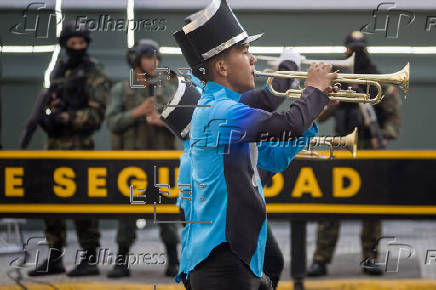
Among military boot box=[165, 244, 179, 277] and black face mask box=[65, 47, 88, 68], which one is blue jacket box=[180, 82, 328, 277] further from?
black face mask box=[65, 47, 88, 68]

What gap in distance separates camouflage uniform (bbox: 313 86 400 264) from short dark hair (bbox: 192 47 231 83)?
235 centimetres

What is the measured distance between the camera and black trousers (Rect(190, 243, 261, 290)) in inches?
123

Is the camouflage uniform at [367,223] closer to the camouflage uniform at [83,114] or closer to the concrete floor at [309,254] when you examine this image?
the concrete floor at [309,254]

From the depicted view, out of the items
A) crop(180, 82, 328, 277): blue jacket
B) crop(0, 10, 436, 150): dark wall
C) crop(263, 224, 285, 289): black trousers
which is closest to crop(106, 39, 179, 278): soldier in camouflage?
crop(0, 10, 436, 150): dark wall

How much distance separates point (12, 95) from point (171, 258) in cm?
172

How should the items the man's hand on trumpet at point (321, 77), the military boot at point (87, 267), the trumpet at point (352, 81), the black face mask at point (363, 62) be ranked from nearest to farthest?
the man's hand on trumpet at point (321, 77)
the trumpet at point (352, 81)
the black face mask at point (363, 62)
the military boot at point (87, 267)

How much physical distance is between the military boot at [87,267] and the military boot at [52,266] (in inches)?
4.6

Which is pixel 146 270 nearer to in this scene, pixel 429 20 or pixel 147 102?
pixel 147 102

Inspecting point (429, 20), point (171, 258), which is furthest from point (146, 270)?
point (429, 20)

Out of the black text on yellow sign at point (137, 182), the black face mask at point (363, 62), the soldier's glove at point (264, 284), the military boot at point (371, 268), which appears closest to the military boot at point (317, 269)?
the military boot at point (371, 268)

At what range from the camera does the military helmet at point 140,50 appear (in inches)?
227

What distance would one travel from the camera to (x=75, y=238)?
5938 mm

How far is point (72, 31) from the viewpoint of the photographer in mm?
5859

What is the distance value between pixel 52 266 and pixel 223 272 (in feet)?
10.3
